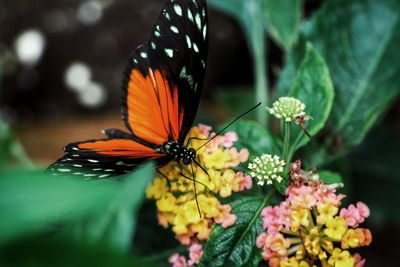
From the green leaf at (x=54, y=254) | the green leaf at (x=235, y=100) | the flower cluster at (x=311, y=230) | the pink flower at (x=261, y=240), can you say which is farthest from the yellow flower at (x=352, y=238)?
the green leaf at (x=235, y=100)

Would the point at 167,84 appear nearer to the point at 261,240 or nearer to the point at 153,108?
the point at 153,108

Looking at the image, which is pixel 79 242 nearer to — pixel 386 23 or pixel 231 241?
pixel 231 241

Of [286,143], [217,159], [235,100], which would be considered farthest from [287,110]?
[235,100]

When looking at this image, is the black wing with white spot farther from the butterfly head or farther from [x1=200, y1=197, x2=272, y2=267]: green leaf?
[x1=200, y1=197, x2=272, y2=267]: green leaf

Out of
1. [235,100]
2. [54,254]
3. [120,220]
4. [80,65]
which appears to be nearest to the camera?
[54,254]

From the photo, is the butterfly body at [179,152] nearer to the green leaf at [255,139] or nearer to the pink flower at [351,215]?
A: the green leaf at [255,139]

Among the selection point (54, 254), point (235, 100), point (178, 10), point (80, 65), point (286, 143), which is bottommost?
point (54, 254)

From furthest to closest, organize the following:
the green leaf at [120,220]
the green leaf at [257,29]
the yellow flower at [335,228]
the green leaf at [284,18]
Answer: the green leaf at [257,29] → the green leaf at [284,18] → the yellow flower at [335,228] → the green leaf at [120,220]
